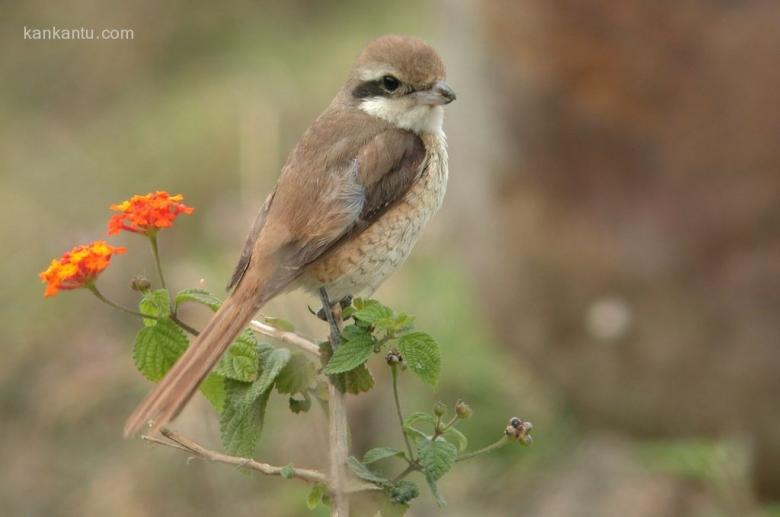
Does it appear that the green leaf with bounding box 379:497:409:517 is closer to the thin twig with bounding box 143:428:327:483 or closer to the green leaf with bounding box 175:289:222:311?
the thin twig with bounding box 143:428:327:483

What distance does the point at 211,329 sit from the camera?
2291 mm

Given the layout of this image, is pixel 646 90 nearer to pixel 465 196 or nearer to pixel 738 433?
pixel 465 196

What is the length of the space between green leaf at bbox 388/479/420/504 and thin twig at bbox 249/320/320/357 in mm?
305

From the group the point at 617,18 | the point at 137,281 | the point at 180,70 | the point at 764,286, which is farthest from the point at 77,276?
the point at 180,70

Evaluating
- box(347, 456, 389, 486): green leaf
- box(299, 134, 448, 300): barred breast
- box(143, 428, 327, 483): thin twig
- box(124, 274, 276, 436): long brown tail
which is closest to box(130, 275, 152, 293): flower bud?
box(124, 274, 276, 436): long brown tail

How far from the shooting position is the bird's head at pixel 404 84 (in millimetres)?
3199

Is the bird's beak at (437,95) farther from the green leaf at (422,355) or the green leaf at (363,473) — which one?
the green leaf at (363,473)

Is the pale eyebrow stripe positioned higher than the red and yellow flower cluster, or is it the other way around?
the pale eyebrow stripe

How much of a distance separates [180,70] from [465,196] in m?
4.75

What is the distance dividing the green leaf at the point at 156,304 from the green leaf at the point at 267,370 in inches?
7.9

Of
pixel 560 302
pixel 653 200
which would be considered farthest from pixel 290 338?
pixel 560 302

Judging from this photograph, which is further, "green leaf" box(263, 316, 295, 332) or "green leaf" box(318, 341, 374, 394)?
"green leaf" box(263, 316, 295, 332)

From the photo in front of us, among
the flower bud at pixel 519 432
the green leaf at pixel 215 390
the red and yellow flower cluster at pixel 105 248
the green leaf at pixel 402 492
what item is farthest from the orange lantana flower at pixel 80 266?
the flower bud at pixel 519 432

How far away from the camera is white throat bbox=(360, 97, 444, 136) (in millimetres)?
3229
